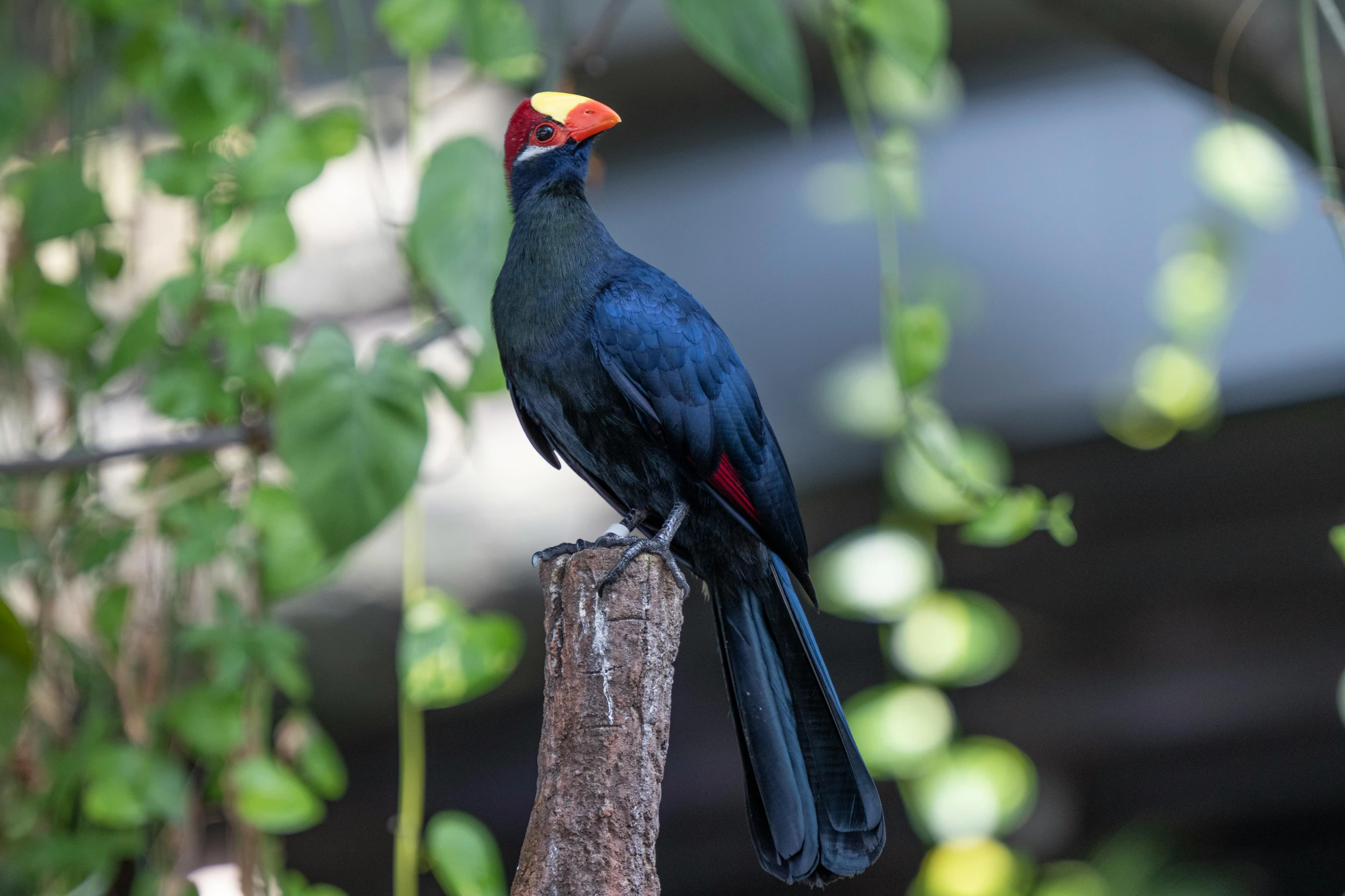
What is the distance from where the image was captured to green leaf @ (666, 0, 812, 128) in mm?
1030

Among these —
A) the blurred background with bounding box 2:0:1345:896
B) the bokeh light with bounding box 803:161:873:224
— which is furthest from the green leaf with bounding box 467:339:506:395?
the bokeh light with bounding box 803:161:873:224

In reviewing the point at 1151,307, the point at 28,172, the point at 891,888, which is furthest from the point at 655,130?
the point at 891,888

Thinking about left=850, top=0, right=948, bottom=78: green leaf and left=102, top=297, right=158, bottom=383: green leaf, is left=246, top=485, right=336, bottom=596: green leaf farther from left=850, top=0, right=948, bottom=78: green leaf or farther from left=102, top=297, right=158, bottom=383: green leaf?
left=850, top=0, right=948, bottom=78: green leaf

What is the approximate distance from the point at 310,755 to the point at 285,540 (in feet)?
1.01

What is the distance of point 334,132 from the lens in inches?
50.1

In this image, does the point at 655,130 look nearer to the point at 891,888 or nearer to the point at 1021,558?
the point at 1021,558

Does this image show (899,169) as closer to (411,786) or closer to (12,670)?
(411,786)

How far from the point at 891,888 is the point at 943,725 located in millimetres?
681

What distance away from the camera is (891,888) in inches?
83.2

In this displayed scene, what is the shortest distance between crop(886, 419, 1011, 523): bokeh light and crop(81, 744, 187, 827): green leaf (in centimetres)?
97

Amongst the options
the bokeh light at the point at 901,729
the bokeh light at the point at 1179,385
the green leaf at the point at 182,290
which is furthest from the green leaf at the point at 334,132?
the bokeh light at the point at 1179,385

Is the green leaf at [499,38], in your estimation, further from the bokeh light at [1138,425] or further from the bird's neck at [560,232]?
the bokeh light at [1138,425]

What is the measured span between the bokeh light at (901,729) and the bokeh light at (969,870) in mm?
118

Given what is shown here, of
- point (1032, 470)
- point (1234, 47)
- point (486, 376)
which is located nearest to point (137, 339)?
point (486, 376)
